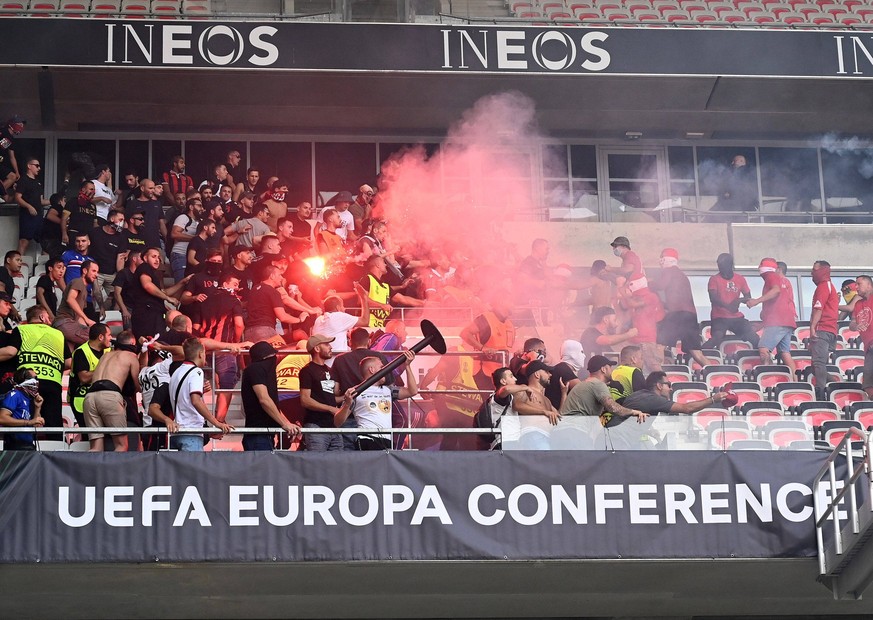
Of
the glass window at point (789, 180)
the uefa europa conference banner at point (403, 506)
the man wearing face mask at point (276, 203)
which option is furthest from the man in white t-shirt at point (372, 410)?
the glass window at point (789, 180)

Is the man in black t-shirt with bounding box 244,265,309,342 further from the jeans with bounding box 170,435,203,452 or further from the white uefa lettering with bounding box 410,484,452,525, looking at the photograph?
the white uefa lettering with bounding box 410,484,452,525

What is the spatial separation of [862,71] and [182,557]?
12.1m

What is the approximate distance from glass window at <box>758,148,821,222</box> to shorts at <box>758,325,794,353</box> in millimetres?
5784

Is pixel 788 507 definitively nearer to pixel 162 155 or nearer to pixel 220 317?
pixel 220 317

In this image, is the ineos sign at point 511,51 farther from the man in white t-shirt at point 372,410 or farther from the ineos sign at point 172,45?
the man in white t-shirt at point 372,410

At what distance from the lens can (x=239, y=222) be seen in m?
15.7

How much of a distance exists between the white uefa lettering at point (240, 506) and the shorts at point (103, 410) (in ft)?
3.47

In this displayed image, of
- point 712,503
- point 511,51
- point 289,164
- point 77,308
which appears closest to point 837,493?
point 712,503

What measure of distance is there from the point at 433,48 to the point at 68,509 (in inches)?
370

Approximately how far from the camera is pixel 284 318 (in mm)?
12914

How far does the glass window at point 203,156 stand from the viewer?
19.4m

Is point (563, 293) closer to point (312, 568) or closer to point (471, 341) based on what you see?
point (471, 341)

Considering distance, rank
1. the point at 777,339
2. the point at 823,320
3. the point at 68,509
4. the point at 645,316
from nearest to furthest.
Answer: the point at 68,509
the point at 645,316
the point at 823,320
the point at 777,339

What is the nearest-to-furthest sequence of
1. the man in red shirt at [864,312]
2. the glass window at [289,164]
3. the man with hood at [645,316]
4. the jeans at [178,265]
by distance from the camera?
1. the man with hood at [645,316]
2. the man in red shirt at [864,312]
3. the jeans at [178,265]
4. the glass window at [289,164]
